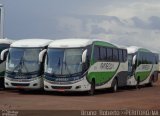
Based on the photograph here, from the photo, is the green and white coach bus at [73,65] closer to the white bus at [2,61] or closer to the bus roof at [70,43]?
the bus roof at [70,43]

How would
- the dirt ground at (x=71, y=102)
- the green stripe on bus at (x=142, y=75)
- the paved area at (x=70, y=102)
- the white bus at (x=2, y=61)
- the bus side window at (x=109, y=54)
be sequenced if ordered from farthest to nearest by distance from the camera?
the green stripe on bus at (x=142, y=75) → the bus side window at (x=109, y=54) → the white bus at (x=2, y=61) → the paved area at (x=70, y=102) → the dirt ground at (x=71, y=102)

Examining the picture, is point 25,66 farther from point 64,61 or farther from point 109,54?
point 109,54

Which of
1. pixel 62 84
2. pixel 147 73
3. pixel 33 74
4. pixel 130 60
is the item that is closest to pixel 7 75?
pixel 33 74

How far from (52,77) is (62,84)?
2.16 feet

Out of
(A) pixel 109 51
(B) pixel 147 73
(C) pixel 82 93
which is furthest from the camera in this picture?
(B) pixel 147 73

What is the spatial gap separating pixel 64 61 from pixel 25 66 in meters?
2.37

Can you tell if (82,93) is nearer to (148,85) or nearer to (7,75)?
(7,75)

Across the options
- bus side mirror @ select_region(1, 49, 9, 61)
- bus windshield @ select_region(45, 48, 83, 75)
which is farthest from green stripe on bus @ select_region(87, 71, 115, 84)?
bus side mirror @ select_region(1, 49, 9, 61)

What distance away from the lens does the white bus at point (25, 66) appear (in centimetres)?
2717

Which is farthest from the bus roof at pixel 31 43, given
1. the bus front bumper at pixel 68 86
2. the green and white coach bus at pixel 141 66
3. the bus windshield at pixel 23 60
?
the green and white coach bus at pixel 141 66

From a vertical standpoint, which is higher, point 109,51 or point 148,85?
point 109,51

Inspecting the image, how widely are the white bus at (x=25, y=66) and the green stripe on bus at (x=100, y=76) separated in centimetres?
267

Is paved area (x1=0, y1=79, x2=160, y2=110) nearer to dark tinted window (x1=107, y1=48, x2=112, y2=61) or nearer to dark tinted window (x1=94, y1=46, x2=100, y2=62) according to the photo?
dark tinted window (x1=94, y1=46, x2=100, y2=62)

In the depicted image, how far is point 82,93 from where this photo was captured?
28.8 metres
